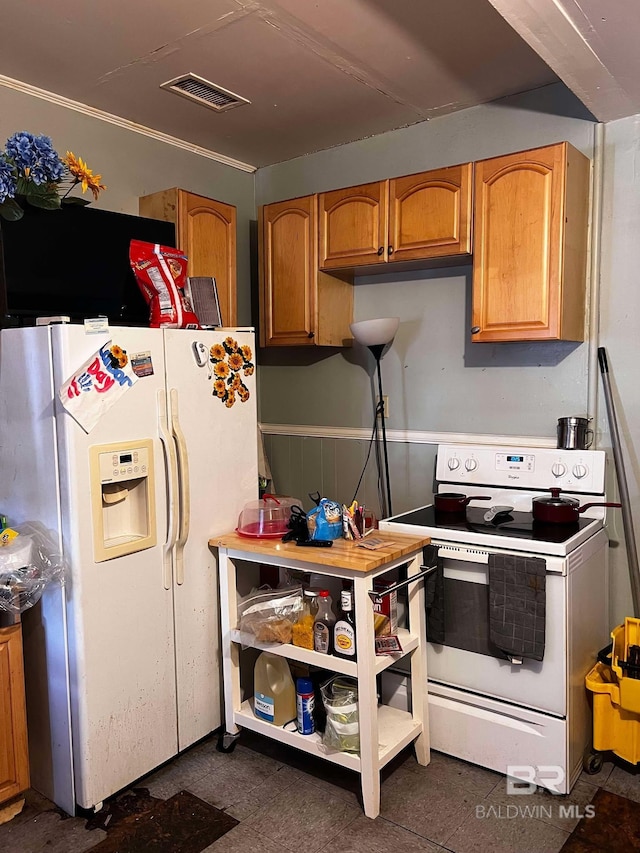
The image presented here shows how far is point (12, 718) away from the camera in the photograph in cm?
204

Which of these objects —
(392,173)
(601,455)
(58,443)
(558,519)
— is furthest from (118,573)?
(392,173)

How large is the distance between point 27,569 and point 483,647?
1.49 m

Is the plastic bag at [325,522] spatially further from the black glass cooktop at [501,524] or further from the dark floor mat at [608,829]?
the dark floor mat at [608,829]

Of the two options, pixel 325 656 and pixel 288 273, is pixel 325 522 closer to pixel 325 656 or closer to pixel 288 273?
pixel 325 656

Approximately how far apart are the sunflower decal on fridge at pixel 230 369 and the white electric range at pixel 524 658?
0.75m

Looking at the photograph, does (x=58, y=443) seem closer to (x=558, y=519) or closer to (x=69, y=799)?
(x=69, y=799)

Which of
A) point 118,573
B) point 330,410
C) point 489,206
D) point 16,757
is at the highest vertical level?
point 489,206

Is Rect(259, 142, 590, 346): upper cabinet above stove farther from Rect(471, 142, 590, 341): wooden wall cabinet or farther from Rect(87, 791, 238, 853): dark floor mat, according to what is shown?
Rect(87, 791, 238, 853): dark floor mat

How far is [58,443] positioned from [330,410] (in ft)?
5.50

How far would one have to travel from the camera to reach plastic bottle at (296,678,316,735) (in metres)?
2.22

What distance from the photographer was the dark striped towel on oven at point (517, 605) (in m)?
2.06

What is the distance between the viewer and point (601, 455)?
8.19 ft

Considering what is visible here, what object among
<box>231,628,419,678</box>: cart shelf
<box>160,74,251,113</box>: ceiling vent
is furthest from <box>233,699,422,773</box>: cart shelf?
<box>160,74,251,113</box>: ceiling vent

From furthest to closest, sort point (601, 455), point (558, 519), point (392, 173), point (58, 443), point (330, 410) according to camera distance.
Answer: point (330, 410) → point (392, 173) → point (601, 455) → point (558, 519) → point (58, 443)
